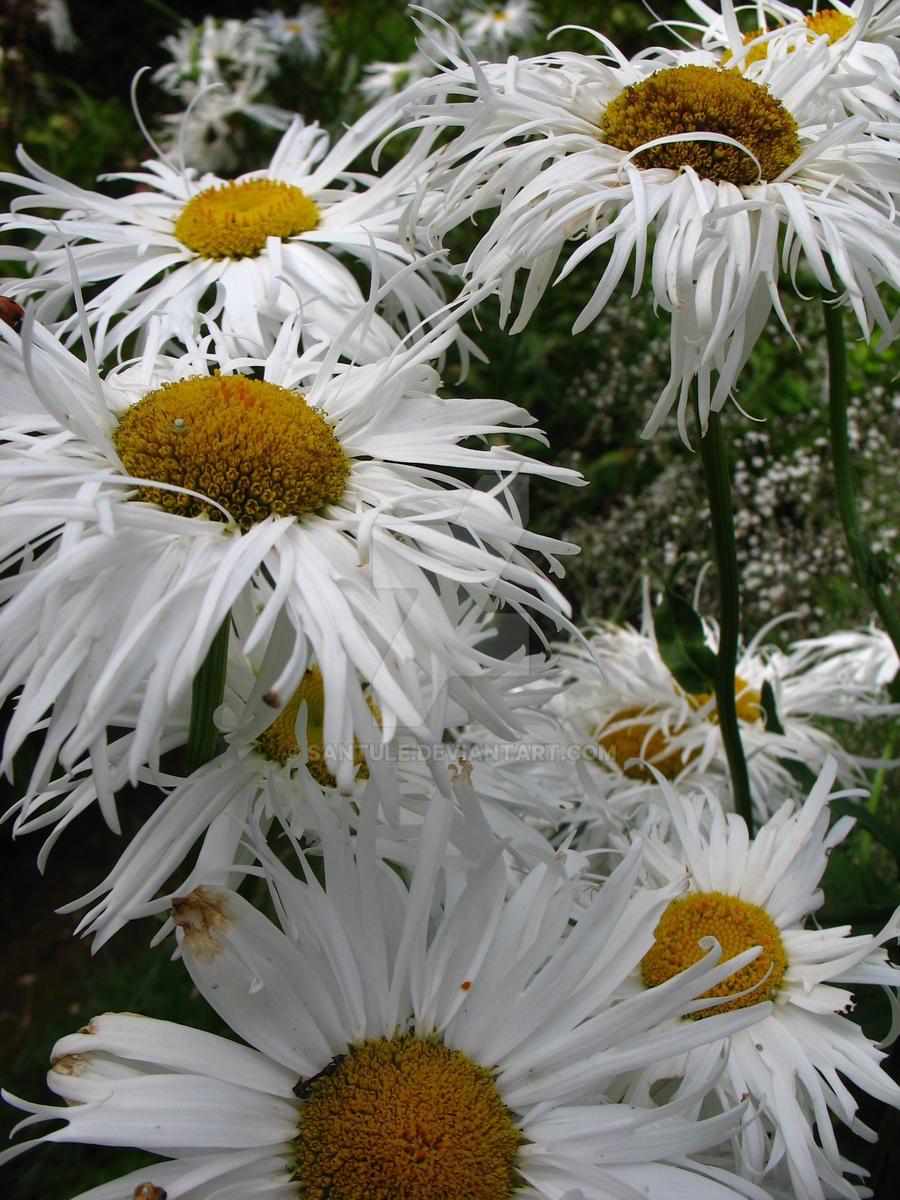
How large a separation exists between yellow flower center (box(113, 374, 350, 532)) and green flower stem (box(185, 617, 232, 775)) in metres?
0.10

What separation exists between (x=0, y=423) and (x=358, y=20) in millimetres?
3995

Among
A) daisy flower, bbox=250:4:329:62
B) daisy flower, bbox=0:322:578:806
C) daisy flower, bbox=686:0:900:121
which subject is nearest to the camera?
daisy flower, bbox=0:322:578:806

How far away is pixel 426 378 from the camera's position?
0.94 meters

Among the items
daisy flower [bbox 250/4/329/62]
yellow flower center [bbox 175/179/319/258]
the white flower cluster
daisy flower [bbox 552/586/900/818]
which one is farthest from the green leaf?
daisy flower [bbox 250/4/329/62]

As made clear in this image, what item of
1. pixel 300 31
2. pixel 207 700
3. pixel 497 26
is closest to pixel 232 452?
pixel 207 700

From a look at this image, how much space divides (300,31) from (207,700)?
147 inches

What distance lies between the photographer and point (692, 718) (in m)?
1.56

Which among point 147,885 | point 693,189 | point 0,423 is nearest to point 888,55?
point 693,189

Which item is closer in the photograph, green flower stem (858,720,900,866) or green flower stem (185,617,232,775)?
green flower stem (185,617,232,775)

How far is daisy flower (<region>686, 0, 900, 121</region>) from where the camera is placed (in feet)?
3.39

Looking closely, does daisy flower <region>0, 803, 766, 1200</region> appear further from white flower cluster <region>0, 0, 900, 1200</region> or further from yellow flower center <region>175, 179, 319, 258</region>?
yellow flower center <region>175, 179, 319, 258</region>

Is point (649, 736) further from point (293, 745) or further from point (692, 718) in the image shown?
point (293, 745)

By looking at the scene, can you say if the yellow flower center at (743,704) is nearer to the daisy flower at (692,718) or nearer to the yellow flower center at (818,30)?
the daisy flower at (692,718)

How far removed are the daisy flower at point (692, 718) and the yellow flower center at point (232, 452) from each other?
2.34ft
